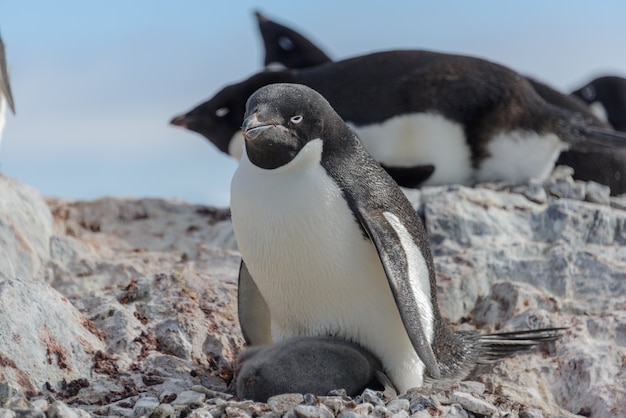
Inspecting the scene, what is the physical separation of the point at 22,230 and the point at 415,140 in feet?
9.87

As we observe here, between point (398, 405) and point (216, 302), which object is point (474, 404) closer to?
point (398, 405)

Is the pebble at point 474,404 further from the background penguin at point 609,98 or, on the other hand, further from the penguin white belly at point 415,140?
the background penguin at point 609,98

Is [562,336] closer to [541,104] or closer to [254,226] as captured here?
[254,226]

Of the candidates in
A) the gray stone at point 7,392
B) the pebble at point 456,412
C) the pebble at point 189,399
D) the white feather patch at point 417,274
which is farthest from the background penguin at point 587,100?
the gray stone at point 7,392

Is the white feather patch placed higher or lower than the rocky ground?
higher

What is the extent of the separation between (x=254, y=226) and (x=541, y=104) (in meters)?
4.45

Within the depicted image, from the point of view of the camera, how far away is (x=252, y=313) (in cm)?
605

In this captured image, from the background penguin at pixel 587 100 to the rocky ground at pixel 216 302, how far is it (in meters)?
1.14

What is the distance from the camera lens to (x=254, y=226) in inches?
219

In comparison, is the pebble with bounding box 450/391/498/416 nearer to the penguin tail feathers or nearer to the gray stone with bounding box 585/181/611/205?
the penguin tail feathers

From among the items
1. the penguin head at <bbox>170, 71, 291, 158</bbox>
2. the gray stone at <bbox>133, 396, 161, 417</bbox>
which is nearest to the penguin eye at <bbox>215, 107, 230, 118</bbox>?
the penguin head at <bbox>170, 71, 291, 158</bbox>

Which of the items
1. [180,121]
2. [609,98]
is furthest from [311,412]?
[609,98]

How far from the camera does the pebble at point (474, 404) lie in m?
5.04

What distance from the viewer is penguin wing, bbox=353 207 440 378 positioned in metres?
5.37
